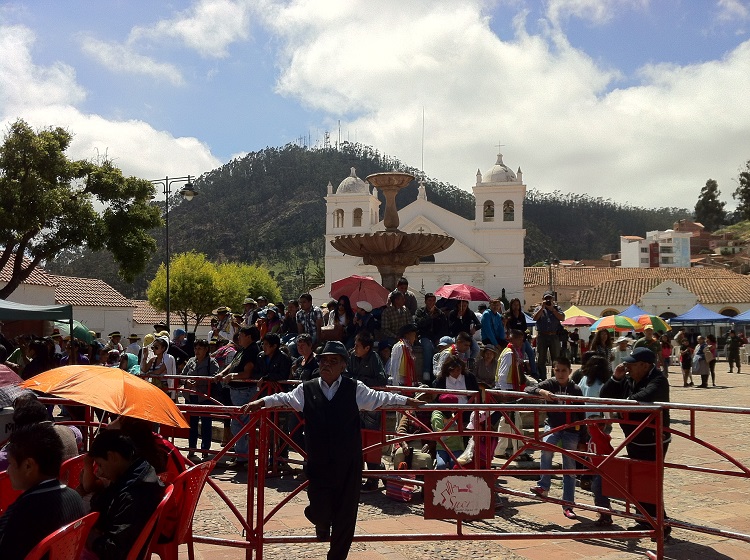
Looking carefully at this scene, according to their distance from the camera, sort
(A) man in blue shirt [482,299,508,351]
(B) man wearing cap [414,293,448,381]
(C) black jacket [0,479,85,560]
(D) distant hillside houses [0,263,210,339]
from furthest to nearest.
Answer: (D) distant hillside houses [0,263,210,339] → (A) man in blue shirt [482,299,508,351] → (B) man wearing cap [414,293,448,381] → (C) black jacket [0,479,85,560]

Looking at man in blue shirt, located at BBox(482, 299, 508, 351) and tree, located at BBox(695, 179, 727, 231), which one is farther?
tree, located at BBox(695, 179, 727, 231)

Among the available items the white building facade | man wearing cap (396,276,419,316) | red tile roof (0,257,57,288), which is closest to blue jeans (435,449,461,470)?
man wearing cap (396,276,419,316)

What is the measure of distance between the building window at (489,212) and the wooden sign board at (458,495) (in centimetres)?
5254

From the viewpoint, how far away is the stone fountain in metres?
13.2

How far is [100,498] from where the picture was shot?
Result: 340 cm

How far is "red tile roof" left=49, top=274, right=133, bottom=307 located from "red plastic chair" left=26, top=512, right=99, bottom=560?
4228cm

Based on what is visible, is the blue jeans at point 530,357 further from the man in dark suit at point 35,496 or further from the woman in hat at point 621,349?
the man in dark suit at point 35,496

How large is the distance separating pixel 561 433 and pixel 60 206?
16.5 meters

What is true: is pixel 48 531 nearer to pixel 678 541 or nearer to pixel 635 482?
pixel 635 482

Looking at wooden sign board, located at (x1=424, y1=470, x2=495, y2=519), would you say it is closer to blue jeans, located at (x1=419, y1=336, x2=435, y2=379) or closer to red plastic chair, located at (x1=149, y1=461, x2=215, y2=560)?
red plastic chair, located at (x1=149, y1=461, x2=215, y2=560)

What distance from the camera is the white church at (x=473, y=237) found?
180 feet

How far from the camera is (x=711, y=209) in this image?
103m

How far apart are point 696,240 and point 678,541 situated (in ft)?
327

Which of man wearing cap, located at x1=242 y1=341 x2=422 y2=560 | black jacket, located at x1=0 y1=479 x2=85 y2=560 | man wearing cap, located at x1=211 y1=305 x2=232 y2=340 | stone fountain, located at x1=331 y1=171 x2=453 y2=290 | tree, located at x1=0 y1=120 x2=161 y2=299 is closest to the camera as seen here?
black jacket, located at x1=0 y1=479 x2=85 y2=560
